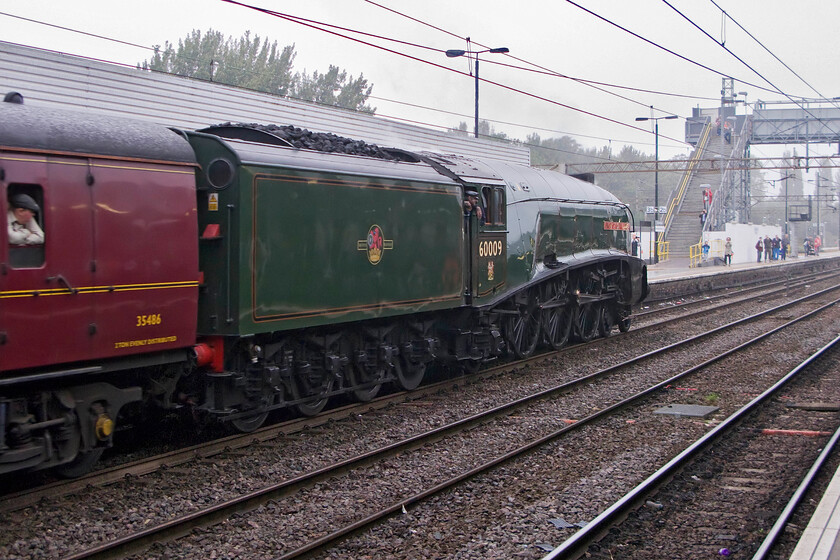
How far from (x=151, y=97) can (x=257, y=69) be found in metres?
39.8

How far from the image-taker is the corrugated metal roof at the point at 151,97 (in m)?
12.3

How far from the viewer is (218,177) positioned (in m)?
7.89

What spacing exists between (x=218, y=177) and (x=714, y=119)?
199 feet

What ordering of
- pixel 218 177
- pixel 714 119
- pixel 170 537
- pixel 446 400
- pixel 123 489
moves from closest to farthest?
pixel 170 537, pixel 123 489, pixel 218 177, pixel 446 400, pixel 714 119

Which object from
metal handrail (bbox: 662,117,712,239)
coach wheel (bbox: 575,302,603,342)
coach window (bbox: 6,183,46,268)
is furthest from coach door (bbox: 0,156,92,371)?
metal handrail (bbox: 662,117,712,239)

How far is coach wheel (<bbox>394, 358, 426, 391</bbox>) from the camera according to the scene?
11.1 metres

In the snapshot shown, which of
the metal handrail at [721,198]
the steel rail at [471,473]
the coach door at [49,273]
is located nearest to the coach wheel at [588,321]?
the steel rail at [471,473]

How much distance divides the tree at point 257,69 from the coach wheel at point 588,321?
35145 millimetres

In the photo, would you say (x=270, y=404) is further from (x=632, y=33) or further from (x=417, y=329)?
(x=632, y=33)

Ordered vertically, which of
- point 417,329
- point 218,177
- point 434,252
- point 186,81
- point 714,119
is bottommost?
point 417,329

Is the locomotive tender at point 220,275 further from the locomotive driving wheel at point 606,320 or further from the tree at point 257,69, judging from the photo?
the tree at point 257,69

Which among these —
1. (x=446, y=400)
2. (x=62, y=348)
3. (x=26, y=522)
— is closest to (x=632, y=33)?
(x=446, y=400)

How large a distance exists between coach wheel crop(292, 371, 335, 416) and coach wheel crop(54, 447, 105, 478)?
270 cm

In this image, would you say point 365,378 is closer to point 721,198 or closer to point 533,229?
point 533,229
